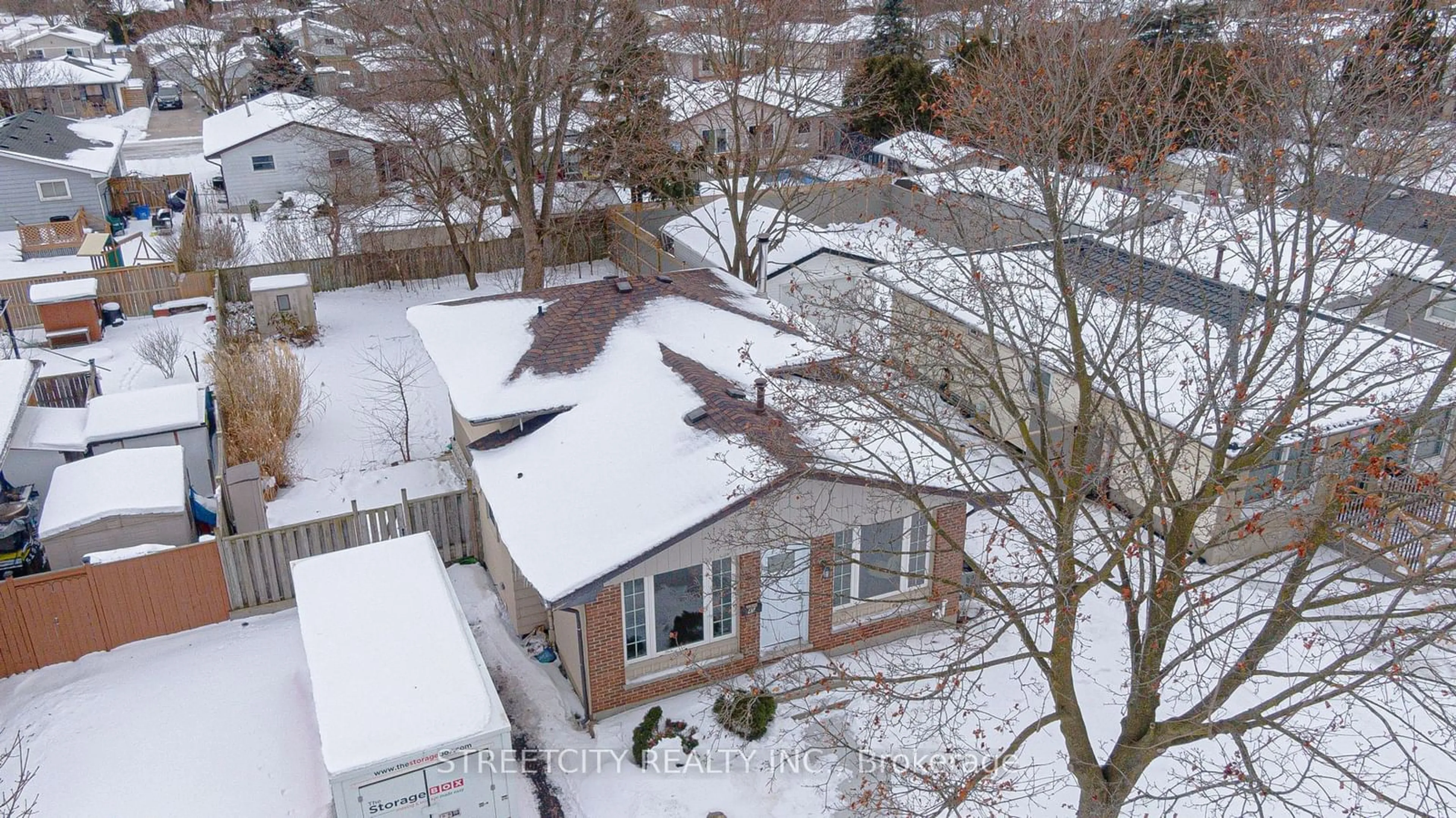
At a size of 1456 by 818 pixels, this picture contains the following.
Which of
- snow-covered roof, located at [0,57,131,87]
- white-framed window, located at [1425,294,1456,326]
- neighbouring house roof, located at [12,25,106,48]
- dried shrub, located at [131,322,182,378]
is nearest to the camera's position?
white-framed window, located at [1425,294,1456,326]

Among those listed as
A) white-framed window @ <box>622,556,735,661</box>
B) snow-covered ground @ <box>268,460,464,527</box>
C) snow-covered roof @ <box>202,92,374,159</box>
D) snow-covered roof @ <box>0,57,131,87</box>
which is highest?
snow-covered roof @ <box>0,57,131,87</box>

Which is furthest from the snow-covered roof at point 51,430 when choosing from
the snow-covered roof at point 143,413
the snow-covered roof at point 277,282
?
the snow-covered roof at point 277,282

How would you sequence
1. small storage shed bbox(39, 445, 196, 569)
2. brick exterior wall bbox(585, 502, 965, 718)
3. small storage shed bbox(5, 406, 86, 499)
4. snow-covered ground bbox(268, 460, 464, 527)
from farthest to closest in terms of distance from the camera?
1. snow-covered ground bbox(268, 460, 464, 527)
2. small storage shed bbox(5, 406, 86, 499)
3. small storage shed bbox(39, 445, 196, 569)
4. brick exterior wall bbox(585, 502, 965, 718)

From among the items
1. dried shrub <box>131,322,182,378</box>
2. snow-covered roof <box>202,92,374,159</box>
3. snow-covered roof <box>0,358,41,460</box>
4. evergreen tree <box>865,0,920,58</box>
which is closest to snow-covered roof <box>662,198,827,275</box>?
snow-covered roof <box>202,92,374,159</box>

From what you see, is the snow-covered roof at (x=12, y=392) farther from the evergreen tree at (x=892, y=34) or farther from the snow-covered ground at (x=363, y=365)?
the evergreen tree at (x=892, y=34)

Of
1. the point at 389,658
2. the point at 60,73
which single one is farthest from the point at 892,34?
the point at 60,73

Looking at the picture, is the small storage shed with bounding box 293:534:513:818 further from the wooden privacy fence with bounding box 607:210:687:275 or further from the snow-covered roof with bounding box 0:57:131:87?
the snow-covered roof with bounding box 0:57:131:87
